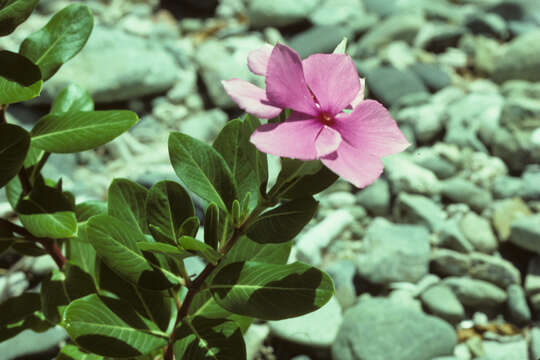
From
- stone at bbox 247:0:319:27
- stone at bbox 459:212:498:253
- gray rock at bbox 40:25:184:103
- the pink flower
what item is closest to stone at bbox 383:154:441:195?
stone at bbox 459:212:498:253

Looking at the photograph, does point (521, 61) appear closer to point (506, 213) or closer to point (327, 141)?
point (506, 213)

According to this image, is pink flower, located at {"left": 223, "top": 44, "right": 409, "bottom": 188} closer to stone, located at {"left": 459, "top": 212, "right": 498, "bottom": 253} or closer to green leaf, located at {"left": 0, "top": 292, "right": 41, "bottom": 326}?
green leaf, located at {"left": 0, "top": 292, "right": 41, "bottom": 326}

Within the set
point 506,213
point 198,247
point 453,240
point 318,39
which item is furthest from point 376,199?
point 198,247

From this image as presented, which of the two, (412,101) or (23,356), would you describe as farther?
(412,101)

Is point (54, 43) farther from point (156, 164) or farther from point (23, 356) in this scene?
point (156, 164)

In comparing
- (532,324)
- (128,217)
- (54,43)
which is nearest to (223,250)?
(128,217)

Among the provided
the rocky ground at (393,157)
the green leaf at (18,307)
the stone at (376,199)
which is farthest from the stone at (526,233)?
the green leaf at (18,307)
